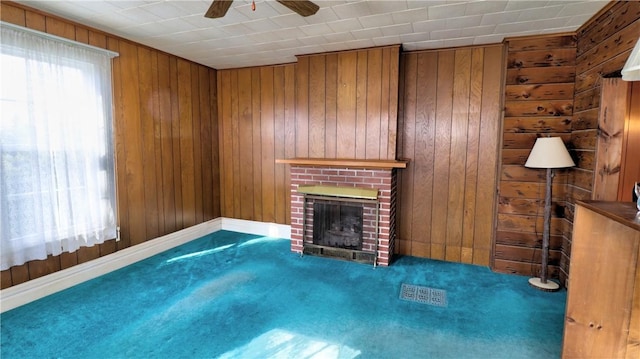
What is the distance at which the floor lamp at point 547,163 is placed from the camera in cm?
276

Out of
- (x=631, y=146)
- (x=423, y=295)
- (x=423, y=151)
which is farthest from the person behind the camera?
(x=423, y=151)

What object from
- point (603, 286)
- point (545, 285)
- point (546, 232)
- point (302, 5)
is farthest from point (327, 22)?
point (545, 285)

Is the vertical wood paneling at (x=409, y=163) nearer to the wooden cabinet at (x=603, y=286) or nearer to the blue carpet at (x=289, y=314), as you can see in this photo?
the blue carpet at (x=289, y=314)

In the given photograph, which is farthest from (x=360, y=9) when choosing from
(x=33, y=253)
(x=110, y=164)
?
(x=33, y=253)

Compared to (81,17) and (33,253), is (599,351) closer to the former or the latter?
(33,253)

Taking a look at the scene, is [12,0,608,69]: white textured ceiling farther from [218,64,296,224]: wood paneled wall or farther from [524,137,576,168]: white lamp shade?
[524,137,576,168]: white lamp shade

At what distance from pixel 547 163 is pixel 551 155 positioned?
8 centimetres

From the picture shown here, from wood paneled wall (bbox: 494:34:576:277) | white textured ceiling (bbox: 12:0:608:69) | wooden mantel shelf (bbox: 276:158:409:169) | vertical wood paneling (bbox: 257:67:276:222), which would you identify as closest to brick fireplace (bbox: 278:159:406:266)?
wooden mantel shelf (bbox: 276:158:409:169)

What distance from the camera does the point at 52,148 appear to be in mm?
2711

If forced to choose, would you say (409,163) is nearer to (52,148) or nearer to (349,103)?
(349,103)

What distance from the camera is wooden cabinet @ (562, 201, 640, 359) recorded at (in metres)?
1.52

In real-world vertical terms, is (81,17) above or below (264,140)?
above

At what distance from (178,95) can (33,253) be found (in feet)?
7.50

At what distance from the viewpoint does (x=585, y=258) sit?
66.3 inches
